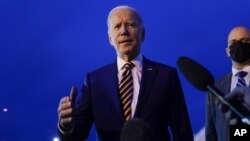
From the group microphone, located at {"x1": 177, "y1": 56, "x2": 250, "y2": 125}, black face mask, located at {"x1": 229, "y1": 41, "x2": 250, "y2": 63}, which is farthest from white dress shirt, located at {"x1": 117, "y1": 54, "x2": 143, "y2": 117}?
microphone, located at {"x1": 177, "y1": 56, "x2": 250, "y2": 125}

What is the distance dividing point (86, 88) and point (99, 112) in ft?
0.53

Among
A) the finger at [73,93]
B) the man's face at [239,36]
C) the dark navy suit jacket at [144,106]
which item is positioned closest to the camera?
the finger at [73,93]

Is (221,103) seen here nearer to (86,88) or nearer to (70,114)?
(70,114)

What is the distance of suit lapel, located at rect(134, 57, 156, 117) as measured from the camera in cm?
212

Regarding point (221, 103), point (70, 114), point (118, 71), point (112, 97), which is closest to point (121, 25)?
point (118, 71)

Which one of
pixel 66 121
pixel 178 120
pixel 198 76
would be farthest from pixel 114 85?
pixel 198 76

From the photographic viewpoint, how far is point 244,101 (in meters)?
1.05

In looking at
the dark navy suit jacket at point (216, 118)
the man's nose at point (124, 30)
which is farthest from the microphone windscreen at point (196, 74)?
the dark navy suit jacket at point (216, 118)

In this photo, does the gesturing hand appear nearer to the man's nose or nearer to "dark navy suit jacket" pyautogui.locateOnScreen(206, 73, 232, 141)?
the man's nose

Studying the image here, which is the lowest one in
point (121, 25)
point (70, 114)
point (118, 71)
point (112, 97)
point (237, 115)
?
point (237, 115)

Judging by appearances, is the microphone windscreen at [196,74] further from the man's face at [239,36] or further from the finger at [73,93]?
the man's face at [239,36]

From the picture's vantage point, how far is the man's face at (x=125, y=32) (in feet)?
7.25

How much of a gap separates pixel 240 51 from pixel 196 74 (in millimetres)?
1583

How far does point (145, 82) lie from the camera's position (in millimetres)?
2178
